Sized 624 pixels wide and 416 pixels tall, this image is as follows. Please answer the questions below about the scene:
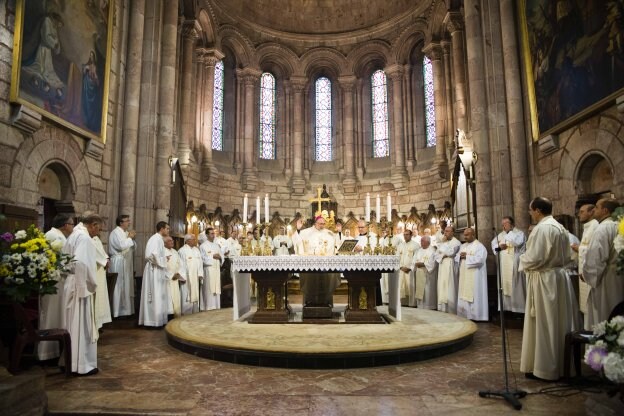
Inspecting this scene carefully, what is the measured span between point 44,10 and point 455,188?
9926 mm

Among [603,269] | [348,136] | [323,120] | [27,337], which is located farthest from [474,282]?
[323,120]

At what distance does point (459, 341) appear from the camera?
19.8 feet

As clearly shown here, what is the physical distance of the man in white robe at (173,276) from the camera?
8738 mm

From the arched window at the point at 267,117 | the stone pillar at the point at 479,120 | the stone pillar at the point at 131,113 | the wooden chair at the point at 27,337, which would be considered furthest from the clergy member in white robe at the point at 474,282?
the arched window at the point at 267,117

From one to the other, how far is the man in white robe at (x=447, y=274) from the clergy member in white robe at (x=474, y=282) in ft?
1.50

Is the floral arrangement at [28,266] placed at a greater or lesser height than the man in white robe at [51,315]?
greater

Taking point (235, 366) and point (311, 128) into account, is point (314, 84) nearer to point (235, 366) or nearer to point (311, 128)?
point (311, 128)

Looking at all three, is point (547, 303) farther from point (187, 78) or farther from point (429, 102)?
point (429, 102)

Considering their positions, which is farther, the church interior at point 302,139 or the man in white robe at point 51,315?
the man in white robe at point 51,315

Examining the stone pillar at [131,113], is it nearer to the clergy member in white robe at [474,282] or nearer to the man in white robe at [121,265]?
the man in white robe at [121,265]

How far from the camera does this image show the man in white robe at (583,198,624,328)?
4832 millimetres

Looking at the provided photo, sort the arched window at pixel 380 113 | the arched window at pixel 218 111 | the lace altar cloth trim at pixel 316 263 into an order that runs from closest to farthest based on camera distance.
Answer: the lace altar cloth trim at pixel 316 263
the arched window at pixel 218 111
the arched window at pixel 380 113

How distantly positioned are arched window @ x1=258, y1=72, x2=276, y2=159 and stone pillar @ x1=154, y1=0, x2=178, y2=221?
6.69 meters

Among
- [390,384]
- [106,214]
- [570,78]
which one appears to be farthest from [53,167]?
[570,78]
